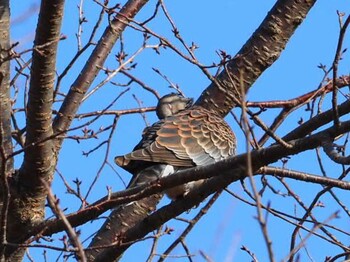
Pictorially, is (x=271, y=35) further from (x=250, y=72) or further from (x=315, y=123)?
(x=315, y=123)

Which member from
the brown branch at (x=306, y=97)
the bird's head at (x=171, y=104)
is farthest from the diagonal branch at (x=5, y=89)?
the bird's head at (x=171, y=104)

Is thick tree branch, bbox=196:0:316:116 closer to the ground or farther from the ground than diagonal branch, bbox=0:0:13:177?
farther from the ground

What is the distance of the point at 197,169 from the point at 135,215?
1931mm

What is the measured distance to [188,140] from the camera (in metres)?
6.62

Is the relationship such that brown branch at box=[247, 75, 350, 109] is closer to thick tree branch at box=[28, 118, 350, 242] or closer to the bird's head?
thick tree branch at box=[28, 118, 350, 242]

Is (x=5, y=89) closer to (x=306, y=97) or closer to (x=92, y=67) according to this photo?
(x=92, y=67)

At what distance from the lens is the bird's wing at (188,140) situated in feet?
20.3

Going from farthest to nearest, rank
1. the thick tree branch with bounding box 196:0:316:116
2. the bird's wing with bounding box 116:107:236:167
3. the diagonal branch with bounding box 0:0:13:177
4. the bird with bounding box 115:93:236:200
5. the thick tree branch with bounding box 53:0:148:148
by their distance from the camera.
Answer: the thick tree branch with bounding box 196:0:316:116
the bird's wing with bounding box 116:107:236:167
the bird with bounding box 115:93:236:200
the thick tree branch with bounding box 53:0:148:148
the diagonal branch with bounding box 0:0:13:177

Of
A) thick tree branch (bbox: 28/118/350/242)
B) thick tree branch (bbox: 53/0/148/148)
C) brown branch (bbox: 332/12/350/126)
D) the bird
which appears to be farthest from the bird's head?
brown branch (bbox: 332/12/350/126)

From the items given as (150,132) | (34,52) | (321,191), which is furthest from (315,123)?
(150,132)

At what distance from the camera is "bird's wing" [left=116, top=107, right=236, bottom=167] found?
619 cm

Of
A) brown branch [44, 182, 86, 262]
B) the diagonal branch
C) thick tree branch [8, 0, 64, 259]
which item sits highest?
the diagonal branch

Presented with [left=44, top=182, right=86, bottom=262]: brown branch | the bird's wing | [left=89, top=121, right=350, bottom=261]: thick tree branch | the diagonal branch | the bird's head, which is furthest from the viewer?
the bird's head

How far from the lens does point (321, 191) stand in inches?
183
